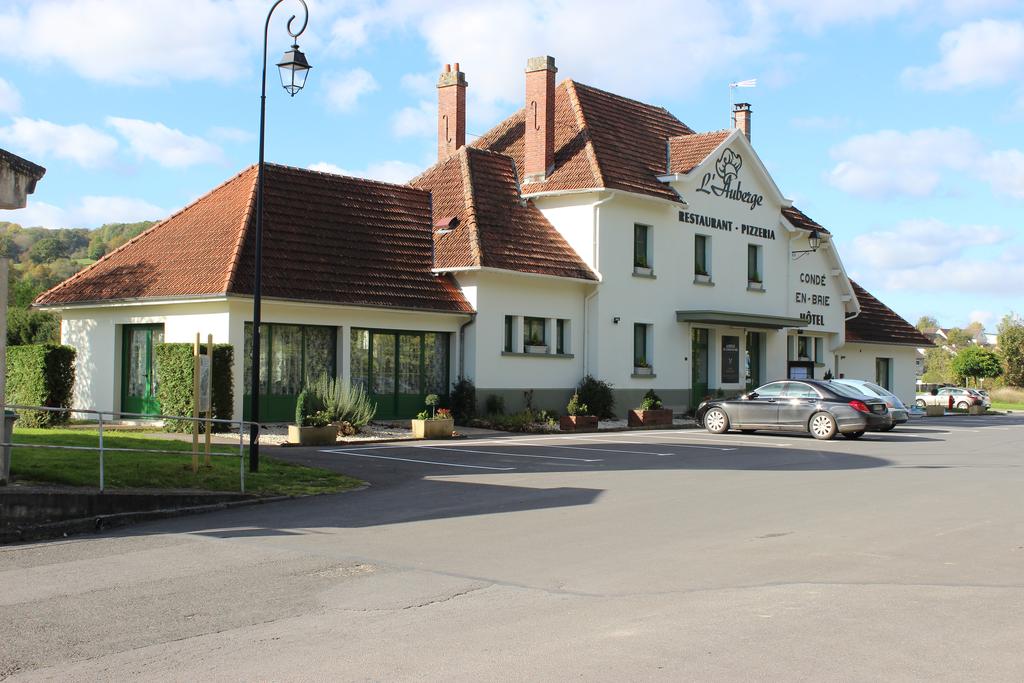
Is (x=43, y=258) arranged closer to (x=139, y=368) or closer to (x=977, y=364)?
(x=139, y=368)

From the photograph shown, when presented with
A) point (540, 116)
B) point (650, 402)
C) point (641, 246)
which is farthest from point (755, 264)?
point (540, 116)

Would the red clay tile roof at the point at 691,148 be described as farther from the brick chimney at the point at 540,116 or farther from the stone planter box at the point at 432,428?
the stone planter box at the point at 432,428

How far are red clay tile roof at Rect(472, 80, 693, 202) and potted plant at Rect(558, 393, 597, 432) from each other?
6.85 metres

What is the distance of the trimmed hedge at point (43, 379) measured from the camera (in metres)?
23.9

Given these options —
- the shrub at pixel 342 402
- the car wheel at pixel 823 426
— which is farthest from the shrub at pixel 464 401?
the car wheel at pixel 823 426

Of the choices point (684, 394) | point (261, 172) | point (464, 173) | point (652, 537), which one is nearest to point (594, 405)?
point (684, 394)

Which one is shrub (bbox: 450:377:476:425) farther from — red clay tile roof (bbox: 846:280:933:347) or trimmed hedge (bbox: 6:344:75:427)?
red clay tile roof (bbox: 846:280:933:347)

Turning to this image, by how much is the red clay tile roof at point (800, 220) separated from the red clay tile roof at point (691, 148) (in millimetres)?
6510

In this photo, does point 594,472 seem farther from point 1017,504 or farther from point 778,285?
point 778,285

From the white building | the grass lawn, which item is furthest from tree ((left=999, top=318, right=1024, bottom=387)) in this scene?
the grass lawn

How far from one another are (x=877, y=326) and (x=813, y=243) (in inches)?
312

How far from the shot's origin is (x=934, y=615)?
306 inches

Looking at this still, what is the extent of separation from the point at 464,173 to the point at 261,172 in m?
16.4

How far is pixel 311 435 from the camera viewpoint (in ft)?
74.5
